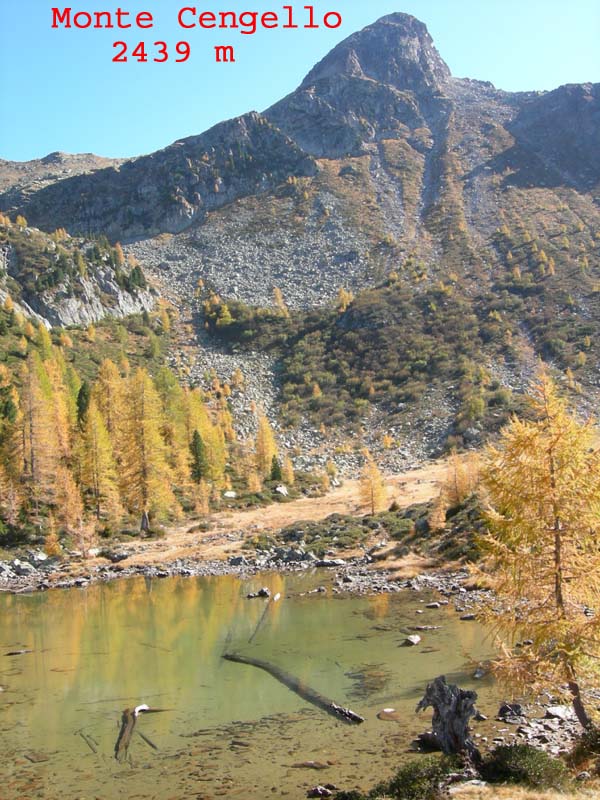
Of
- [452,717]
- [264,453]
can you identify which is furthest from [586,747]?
[264,453]

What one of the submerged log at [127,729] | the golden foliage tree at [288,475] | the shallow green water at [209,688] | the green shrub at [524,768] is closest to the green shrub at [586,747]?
the green shrub at [524,768]

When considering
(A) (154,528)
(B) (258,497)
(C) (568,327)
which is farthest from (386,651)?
(C) (568,327)

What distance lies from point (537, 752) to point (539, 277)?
419 ft

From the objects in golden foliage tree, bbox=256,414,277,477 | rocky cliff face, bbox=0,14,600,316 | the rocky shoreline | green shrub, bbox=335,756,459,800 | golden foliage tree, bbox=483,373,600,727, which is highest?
rocky cliff face, bbox=0,14,600,316

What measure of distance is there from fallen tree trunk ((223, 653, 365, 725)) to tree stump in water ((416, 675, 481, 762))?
3.29 m

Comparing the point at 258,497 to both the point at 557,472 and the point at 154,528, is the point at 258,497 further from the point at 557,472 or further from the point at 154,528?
the point at 557,472

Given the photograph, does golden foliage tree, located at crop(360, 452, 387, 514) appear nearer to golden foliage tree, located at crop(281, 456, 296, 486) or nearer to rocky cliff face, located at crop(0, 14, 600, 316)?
golden foliage tree, located at crop(281, 456, 296, 486)

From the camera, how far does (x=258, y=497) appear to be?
221 ft

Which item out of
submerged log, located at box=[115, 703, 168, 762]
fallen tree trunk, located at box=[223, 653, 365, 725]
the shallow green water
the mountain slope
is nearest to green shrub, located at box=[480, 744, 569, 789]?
the shallow green water

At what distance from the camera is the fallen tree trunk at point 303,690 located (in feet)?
55.9

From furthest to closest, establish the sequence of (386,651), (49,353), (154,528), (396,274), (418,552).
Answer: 1. (396,274)
2. (49,353)
3. (154,528)
4. (418,552)
5. (386,651)

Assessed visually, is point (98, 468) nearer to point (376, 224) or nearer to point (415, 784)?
point (415, 784)

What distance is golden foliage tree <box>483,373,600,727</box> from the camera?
1259 cm

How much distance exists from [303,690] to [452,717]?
694cm
